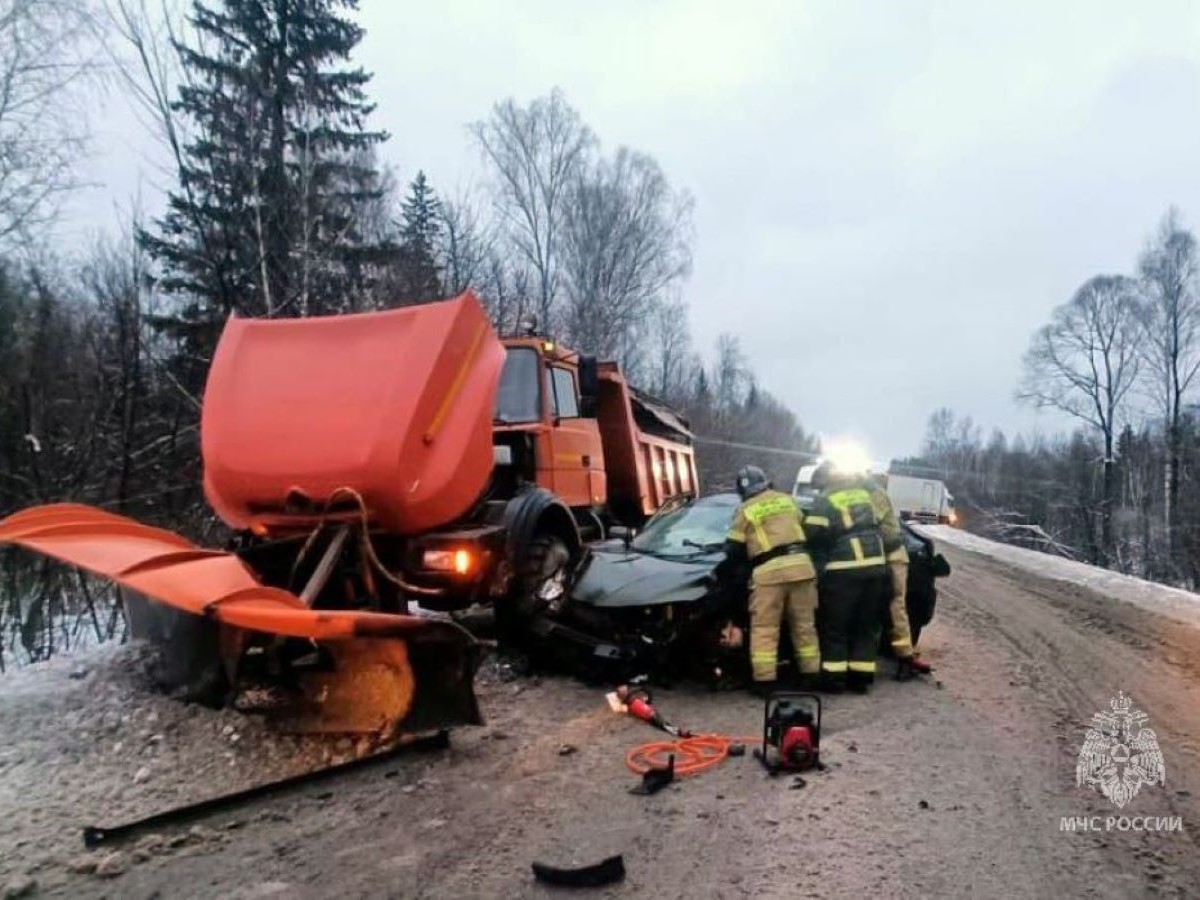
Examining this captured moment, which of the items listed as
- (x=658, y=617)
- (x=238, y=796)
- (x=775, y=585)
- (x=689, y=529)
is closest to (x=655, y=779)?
(x=658, y=617)

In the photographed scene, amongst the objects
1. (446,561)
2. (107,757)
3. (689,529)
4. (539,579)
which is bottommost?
(107,757)

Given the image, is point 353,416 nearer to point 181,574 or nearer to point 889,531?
point 181,574

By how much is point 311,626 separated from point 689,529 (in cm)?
414

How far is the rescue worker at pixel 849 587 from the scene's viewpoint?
19.9 feet

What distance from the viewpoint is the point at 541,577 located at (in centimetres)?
675

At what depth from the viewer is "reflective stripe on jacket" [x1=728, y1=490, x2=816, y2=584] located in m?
6.00

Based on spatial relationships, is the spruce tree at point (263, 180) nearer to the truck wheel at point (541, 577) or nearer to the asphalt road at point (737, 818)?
the truck wheel at point (541, 577)

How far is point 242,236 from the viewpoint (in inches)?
438

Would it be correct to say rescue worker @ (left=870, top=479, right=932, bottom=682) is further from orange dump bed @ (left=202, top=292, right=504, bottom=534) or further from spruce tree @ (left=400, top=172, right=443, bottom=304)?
spruce tree @ (left=400, top=172, right=443, bottom=304)

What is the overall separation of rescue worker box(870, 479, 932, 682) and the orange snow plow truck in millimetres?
2511

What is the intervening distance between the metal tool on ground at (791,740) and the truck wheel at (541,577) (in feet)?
7.59

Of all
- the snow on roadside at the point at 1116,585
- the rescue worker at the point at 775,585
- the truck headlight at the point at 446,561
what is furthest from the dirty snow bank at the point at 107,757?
the snow on roadside at the point at 1116,585

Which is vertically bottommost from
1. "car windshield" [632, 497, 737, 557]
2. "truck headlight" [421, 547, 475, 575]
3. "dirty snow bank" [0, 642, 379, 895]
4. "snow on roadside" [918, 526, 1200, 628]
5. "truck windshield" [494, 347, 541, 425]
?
"dirty snow bank" [0, 642, 379, 895]

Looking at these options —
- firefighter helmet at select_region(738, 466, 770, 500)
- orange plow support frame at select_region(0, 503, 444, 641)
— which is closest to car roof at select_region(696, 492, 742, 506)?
firefighter helmet at select_region(738, 466, 770, 500)
